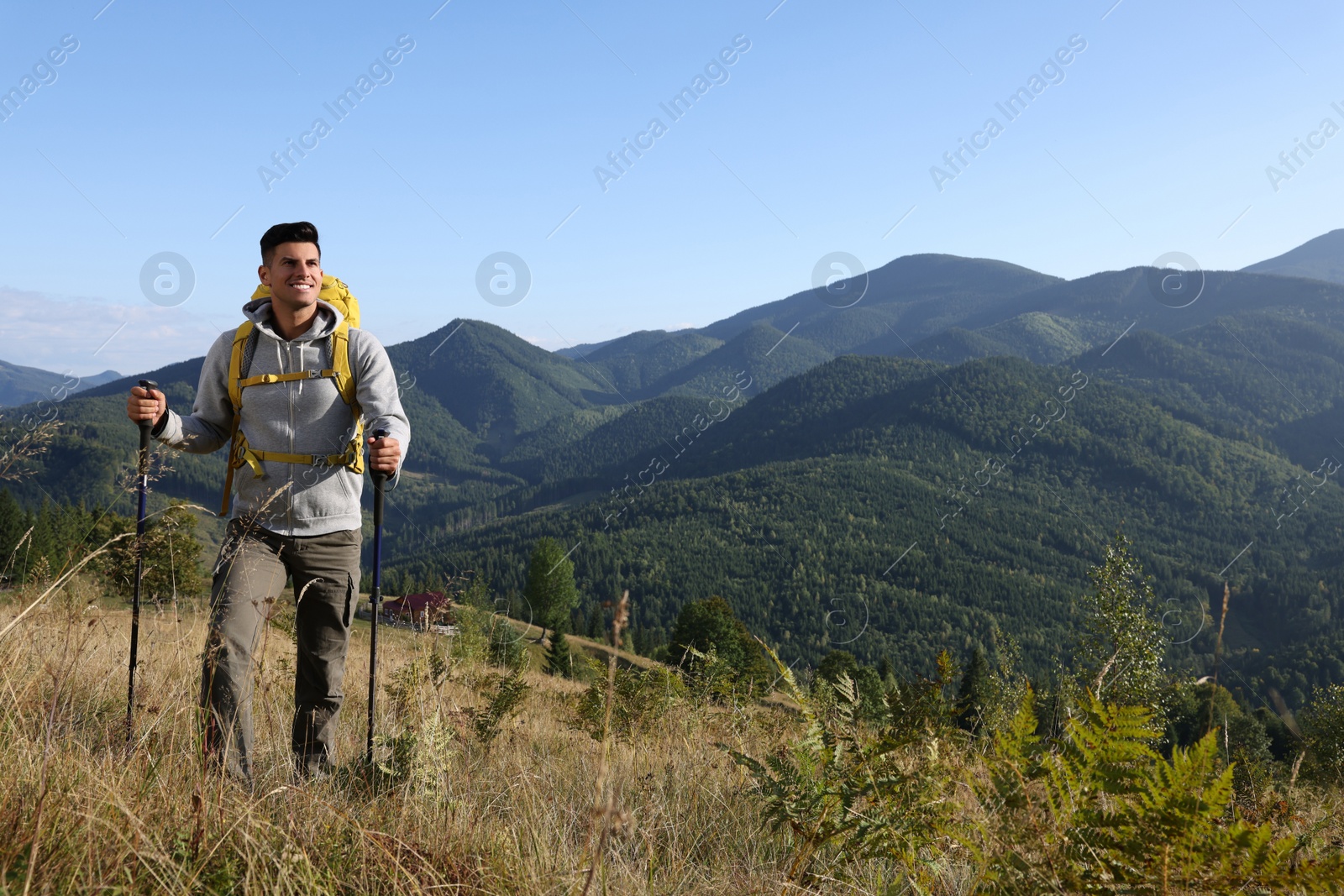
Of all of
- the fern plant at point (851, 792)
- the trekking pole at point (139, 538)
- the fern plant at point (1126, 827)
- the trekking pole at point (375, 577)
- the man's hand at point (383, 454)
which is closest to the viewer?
the fern plant at point (1126, 827)

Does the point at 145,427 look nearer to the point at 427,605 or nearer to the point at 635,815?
the point at 427,605

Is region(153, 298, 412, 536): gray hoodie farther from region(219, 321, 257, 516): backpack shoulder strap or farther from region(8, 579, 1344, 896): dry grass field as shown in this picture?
region(8, 579, 1344, 896): dry grass field

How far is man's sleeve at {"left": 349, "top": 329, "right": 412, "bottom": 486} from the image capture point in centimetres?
345

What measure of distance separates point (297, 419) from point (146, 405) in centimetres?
62

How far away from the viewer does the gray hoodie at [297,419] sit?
11.5 feet

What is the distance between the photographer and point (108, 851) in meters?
→ 1.81

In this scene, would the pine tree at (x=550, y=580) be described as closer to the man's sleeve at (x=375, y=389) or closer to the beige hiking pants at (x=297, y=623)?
the beige hiking pants at (x=297, y=623)

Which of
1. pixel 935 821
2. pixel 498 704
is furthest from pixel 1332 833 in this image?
pixel 498 704

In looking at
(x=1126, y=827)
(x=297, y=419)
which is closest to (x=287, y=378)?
(x=297, y=419)

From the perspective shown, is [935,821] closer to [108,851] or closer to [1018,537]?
[108,851]

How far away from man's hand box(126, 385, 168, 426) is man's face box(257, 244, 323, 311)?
2.22 ft

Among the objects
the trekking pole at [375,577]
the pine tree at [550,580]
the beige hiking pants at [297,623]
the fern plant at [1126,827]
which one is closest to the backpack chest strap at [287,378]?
the trekking pole at [375,577]

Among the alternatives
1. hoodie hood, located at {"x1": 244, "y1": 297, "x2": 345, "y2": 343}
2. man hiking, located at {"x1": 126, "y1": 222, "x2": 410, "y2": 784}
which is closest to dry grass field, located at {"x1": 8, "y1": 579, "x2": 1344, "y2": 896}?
man hiking, located at {"x1": 126, "y1": 222, "x2": 410, "y2": 784}

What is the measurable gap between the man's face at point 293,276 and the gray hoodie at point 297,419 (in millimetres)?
131
